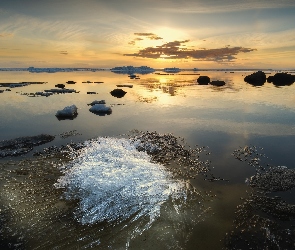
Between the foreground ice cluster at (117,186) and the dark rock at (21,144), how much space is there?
4.00 meters

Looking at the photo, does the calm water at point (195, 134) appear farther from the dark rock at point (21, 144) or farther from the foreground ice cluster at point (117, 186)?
the dark rock at point (21, 144)

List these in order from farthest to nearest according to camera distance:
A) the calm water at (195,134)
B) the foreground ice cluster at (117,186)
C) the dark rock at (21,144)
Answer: the dark rock at (21,144), the foreground ice cluster at (117,186), the calm water at (195,134)

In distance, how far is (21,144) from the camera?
1612 cm

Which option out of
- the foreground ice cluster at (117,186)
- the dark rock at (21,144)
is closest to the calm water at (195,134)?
the foreground ice cluster at (117,186)

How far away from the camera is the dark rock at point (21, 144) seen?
48.0 feet

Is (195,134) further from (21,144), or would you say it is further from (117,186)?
(21,144)

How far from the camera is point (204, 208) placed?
9.30 m

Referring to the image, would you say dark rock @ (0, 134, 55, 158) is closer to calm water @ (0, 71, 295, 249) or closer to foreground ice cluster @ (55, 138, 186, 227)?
calm water @ (0, 71, 295, 249)

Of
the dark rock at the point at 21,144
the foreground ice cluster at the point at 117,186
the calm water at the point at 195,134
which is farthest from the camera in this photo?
the dark rock at the point at 21,144

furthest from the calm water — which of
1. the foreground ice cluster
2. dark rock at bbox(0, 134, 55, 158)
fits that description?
dark rock at bbox(0, 134, 55, 158)

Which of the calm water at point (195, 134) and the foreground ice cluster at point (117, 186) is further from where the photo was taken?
the foreground ice cluster at point (117, 186)

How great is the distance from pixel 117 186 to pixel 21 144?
944 centimetres

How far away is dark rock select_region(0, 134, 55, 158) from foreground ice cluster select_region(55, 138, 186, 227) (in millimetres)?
4002

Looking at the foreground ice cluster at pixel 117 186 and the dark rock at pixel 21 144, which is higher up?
the dark rock at pixel 21 144
